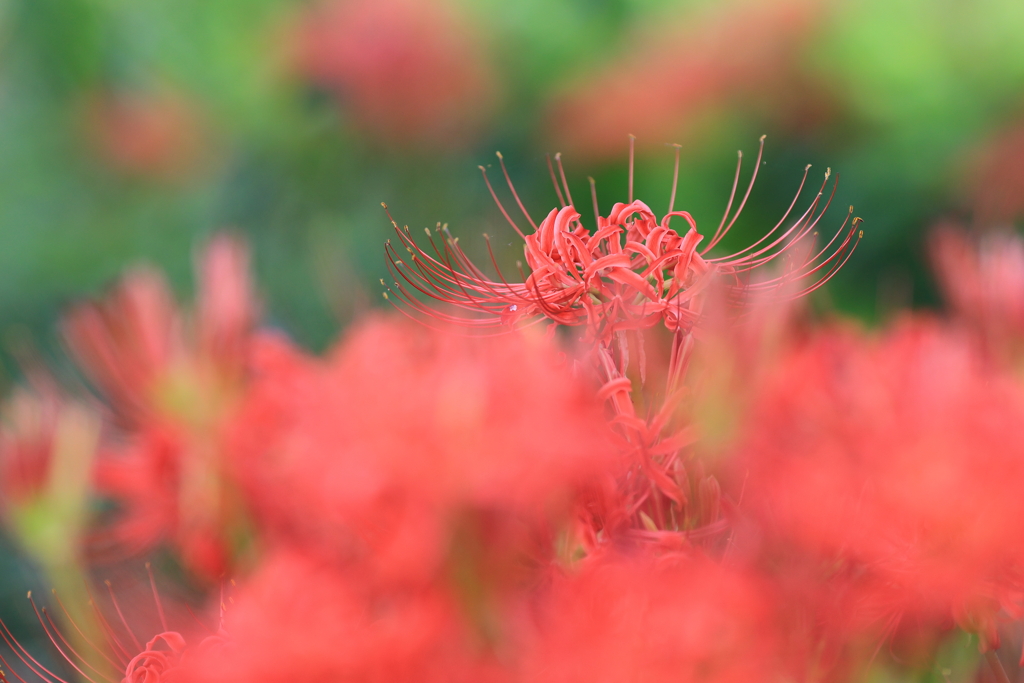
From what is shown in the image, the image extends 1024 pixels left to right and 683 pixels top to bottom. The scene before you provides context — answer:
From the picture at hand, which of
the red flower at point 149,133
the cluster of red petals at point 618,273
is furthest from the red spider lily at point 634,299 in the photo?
the red flower at point 149,133

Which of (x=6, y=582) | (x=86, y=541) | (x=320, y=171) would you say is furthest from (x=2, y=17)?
(x=86, y=541)

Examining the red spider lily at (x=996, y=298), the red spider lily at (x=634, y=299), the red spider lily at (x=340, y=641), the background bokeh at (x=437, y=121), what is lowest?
the red spider lily at (x=340, y=641)

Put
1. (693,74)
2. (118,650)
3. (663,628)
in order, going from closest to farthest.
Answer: (663,628)
(118,650)
(693,74)

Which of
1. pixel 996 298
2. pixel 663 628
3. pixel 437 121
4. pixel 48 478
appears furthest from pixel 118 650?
pixel 437 121

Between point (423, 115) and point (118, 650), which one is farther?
point (423, 115)

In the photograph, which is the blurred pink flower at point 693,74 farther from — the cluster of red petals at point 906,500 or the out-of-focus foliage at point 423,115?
the cluster of red petals at point 906,500

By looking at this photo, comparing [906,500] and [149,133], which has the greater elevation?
[149,133]

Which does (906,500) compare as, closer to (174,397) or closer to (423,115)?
(174,397)
